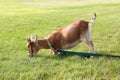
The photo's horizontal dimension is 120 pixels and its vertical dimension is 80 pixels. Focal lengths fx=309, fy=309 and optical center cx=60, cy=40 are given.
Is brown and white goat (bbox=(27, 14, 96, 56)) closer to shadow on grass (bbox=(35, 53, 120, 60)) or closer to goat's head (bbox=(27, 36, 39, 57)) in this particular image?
goat's head (bbox=(27, 36, 39, 57))

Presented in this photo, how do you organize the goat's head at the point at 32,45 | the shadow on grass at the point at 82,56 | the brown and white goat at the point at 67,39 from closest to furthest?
1. the shadow on grass at the point at 82,56
2. the goat's head at the point at 32,45
3. the brown and white goat at the point at 67,39

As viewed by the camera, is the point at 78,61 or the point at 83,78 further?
the point at 78,61

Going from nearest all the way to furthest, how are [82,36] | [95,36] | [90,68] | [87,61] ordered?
[90,68], [87,61], [82,36], [95,36]

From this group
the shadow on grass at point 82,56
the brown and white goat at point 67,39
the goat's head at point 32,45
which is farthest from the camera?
the brown and white goat at point 67,39

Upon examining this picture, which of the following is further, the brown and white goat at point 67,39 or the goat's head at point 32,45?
the brown and white goat at point 67,39

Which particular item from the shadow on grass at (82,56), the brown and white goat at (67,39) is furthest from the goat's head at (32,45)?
the shadow on grass at (82,56)

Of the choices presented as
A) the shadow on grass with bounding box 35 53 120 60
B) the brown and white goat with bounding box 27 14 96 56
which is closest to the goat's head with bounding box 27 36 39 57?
the brown and white goat with bounding box 27 14 96 56

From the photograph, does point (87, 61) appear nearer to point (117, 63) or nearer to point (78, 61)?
point (78, 61)

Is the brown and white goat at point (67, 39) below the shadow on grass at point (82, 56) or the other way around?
the other way around

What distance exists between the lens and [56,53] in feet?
28.2

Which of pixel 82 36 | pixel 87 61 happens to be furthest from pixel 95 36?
pixel 87 61

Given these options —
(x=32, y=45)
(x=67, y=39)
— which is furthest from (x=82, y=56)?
(x=32, y=45)

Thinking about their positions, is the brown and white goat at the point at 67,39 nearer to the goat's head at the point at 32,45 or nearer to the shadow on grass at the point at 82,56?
the goat's head at the point at 32,45

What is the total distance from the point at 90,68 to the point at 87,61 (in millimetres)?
610
